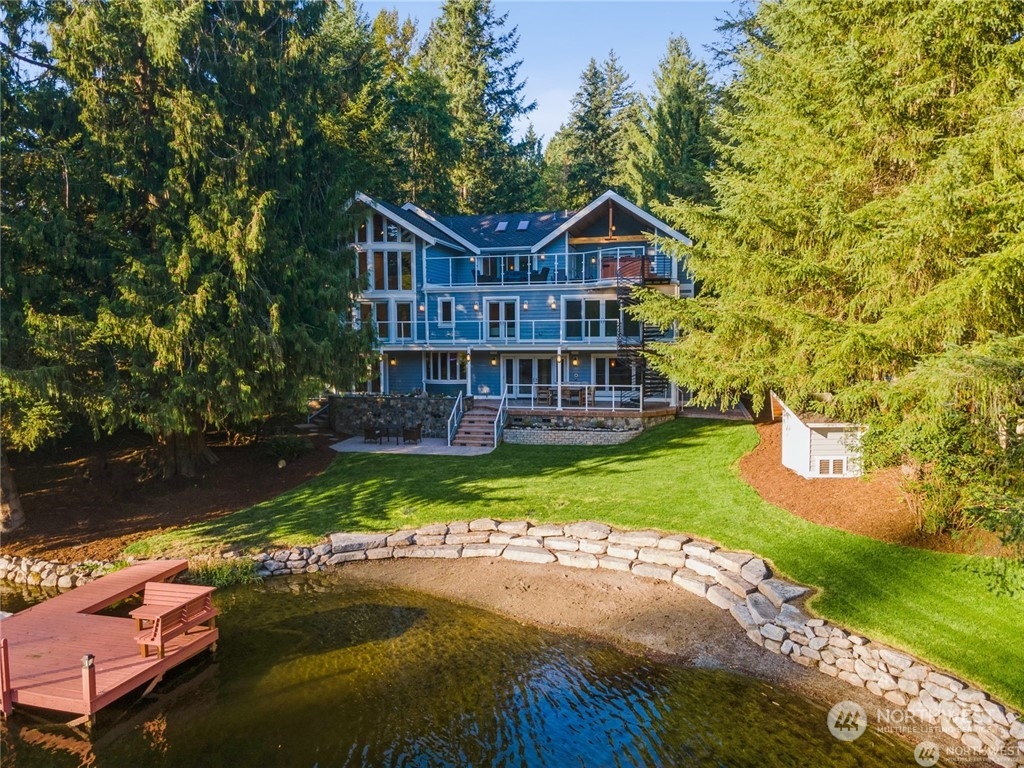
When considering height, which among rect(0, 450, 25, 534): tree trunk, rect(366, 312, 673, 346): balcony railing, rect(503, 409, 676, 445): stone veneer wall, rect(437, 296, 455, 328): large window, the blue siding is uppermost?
rect(437, 296, 455, 328): large window

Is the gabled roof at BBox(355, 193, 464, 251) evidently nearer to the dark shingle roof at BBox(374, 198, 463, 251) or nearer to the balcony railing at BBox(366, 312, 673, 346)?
the dark shingle roof at BBox(374, 198, 463, 251)

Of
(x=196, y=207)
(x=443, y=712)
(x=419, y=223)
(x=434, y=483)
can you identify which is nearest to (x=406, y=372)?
(x=419, y=223)

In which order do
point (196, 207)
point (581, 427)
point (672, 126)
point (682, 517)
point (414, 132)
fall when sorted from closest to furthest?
point (682, 517) < point (196, 207) < point (581, 427) < point (672, 126) < point (414, 132)

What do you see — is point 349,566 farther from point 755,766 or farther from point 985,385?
point 985,385

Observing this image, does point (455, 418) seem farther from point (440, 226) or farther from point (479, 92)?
point (479, 92)

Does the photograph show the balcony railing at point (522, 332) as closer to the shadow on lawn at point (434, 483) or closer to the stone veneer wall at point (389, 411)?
the stone veneer wall at point (389, 411)

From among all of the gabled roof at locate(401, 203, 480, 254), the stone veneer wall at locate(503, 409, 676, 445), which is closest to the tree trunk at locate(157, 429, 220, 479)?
the stone veneer wall at locate(503, 409, 676, 445)

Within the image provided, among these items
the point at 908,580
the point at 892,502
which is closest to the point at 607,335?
the point at 892,502

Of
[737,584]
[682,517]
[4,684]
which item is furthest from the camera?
[682,517]
